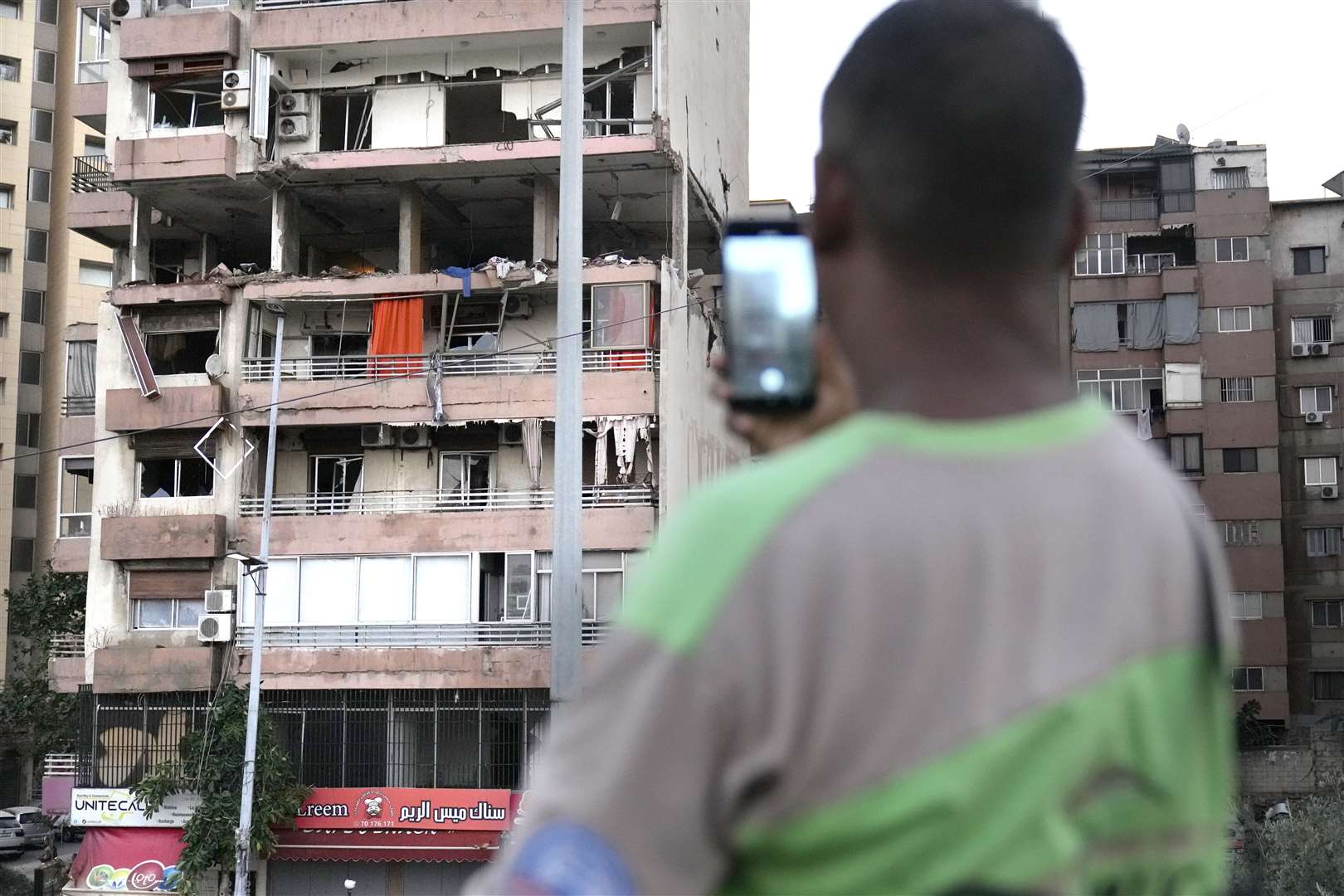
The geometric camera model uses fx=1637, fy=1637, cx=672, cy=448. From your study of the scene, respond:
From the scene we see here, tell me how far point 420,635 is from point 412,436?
3.73 m

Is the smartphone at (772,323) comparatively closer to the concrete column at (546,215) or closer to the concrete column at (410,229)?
the concrete column at (546,215)

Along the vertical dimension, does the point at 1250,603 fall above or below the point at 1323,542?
below

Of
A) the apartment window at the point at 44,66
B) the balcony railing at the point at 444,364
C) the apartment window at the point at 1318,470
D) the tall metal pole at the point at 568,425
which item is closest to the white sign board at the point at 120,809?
the balcony railing at the point at 444,364

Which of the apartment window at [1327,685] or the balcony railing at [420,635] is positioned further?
the apartment window at [1327,685]

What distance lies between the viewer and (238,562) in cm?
3022

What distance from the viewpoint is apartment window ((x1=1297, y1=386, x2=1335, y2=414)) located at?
155 feet

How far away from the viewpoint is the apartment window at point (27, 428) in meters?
54.8

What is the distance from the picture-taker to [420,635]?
2941 cm

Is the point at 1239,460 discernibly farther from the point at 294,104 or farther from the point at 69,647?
the point at 69,647

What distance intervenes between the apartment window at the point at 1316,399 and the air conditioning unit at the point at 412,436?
92.4 feet

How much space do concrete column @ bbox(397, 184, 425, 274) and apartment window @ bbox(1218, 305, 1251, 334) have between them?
24684 mm

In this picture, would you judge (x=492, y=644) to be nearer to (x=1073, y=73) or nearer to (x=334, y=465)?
(x=334, y=465)

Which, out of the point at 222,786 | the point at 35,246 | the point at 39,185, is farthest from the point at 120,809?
the point at 39,185

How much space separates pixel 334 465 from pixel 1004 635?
1204 inches
